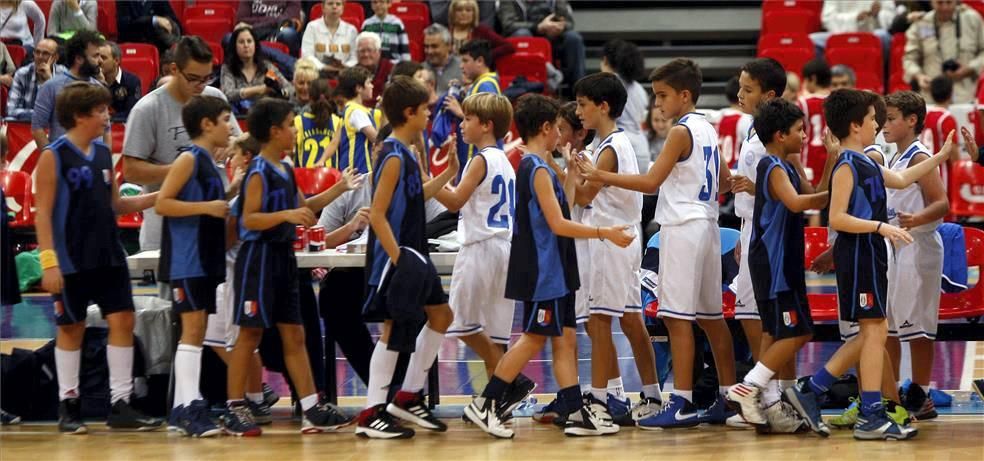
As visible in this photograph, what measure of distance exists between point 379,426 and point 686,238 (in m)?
1.63

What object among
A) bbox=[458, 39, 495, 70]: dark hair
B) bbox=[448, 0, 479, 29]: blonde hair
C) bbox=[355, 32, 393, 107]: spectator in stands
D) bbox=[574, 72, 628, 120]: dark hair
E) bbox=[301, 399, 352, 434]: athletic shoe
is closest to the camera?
bbox=[301, 399, 352, 434]: athletic shoe

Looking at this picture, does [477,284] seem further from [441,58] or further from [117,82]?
[441,58]

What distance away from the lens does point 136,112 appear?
21.5 feet

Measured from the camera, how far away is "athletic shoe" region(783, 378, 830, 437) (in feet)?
19.6

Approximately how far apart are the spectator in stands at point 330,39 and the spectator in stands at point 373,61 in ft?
1.38

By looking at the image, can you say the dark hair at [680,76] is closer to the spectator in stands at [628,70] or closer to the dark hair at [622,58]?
the spectator in stands at [628,70]

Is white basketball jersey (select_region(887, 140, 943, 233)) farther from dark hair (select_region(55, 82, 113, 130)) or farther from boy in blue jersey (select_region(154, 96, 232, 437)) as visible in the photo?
dark hair (select_region(55, 82, 113, 130))

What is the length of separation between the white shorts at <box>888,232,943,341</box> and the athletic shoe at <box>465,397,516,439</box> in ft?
6.61

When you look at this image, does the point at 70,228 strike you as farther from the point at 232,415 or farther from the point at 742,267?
the point at 742,267

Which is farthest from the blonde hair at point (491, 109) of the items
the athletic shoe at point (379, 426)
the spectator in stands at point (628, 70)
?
the spectator in stands at point (628, 70)

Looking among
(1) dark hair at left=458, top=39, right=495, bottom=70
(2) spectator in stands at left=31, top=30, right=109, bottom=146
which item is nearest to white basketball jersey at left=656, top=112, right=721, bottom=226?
(2) spectator in stands at left=31, top=30, right=109, bottom=146

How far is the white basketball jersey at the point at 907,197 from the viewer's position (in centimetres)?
656

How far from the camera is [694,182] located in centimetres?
620

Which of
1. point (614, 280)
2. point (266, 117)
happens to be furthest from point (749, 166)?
point (266, 117)
